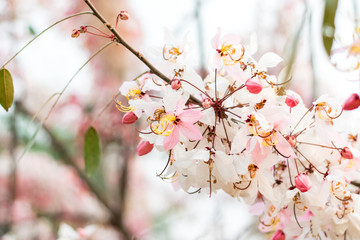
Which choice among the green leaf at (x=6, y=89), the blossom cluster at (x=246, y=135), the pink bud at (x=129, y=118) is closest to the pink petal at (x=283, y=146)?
the blossom cluster at (x=246, y=135)

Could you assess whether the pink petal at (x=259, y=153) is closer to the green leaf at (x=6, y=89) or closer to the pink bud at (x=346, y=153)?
the pink bud at (x=346, y=153)

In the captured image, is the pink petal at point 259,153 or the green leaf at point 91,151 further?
the green leaf at point 91,151

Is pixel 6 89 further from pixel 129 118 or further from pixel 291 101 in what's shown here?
pixel 291 101

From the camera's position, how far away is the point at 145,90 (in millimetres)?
353

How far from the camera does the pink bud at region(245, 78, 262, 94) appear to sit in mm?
316

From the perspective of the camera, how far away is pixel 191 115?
0.32 m

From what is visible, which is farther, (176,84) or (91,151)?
(91,151)

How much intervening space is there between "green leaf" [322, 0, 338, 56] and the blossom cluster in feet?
0.21

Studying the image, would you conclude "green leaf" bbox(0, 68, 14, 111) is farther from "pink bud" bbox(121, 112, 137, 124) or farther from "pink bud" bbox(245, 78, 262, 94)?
"pink bud" bbox(245, 78, 262, 94)

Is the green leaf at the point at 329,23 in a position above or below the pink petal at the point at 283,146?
above

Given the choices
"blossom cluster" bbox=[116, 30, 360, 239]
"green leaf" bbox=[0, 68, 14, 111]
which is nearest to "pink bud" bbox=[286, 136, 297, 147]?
"blossom cluster" bbox=[116, 30, 360, 239]

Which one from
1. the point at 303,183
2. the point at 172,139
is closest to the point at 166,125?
the point at 172,139

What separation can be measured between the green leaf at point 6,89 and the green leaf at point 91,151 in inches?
3.9

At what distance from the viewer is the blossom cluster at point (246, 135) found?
1.05ft
